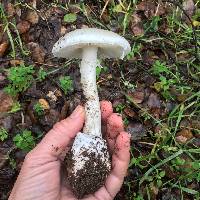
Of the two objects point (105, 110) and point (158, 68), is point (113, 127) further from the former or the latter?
point (158, 68)

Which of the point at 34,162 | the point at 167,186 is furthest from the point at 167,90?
the point at 34,162

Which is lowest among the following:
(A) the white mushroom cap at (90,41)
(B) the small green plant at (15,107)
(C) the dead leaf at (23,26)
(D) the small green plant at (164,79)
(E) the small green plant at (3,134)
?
(E) the small green plant at (3,134)

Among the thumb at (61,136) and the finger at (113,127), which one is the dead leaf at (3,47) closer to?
the thumb at (61,136)

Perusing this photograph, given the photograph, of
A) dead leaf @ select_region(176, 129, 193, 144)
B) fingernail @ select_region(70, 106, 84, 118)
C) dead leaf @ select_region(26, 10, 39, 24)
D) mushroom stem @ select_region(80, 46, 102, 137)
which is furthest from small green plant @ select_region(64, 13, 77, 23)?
dead leaf @ select_region(176, 129, 193, 144)

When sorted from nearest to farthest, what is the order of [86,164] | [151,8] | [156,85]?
[86,164] < [156,85] < [151,8]

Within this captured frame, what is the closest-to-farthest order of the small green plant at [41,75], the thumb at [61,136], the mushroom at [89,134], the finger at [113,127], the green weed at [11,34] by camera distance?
the mushroom at [89,134] < the thumb at [61,136] < the finger at [113,127] < the small green plant at [41,75] < the green weed at [11,34]

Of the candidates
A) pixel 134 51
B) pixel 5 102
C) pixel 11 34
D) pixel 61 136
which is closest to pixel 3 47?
pixel 11 34

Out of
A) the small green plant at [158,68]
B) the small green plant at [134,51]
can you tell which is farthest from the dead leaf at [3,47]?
the small green plant at [158,68]
